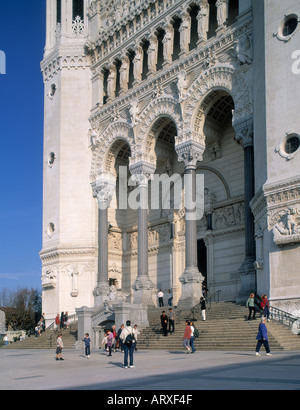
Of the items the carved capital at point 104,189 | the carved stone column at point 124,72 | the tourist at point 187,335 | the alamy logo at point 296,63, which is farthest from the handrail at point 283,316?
the carved stone column at point 124,72

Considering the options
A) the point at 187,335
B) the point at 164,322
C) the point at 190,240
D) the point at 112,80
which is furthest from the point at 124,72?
the point at 187,335

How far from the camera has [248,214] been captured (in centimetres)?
Answer: 2409

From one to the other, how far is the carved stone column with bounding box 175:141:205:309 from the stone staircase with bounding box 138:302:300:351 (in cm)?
→ 130

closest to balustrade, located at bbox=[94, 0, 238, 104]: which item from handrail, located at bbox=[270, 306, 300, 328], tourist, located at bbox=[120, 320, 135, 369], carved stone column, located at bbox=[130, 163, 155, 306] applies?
carved stone column, located at bbox=[130, 163, 155, 306]

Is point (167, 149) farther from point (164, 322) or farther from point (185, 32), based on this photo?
point (164, 322)

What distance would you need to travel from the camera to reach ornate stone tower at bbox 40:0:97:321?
1328 inches

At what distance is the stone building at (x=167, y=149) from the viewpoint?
2142 cm

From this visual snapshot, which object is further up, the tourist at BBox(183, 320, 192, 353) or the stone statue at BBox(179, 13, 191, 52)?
the stone statue at BBox(179, 13, 191, 52)

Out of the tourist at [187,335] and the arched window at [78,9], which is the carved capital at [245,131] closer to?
the tourist at [187,335]

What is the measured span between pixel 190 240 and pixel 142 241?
3.85 metres

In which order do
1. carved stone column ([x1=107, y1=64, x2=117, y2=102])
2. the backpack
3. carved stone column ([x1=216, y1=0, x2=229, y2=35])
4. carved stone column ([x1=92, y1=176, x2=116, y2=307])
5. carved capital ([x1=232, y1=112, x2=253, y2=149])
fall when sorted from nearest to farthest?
the backpack → carved capital ([x1=232, y1=112, x2=253, y2=149]) → carved stone column ([x1=216, y1=0, x2=229, y2=35]) → carved stone column ([x1=92, y1=176, x2=116, y2=307]) → carved stone column ([x1=107, y1=64, x2=117, y2=102])

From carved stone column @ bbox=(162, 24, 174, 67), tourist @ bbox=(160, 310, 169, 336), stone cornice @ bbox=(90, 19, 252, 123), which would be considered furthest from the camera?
carved stone column @ bbox=(162, 24, 174, 67)

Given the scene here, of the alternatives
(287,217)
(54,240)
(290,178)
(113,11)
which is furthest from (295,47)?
(54,240)

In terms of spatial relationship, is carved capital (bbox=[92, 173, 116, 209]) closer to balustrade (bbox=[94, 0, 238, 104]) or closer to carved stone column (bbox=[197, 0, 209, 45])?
balustrade (bbox=[94, 0, 238, 104])
